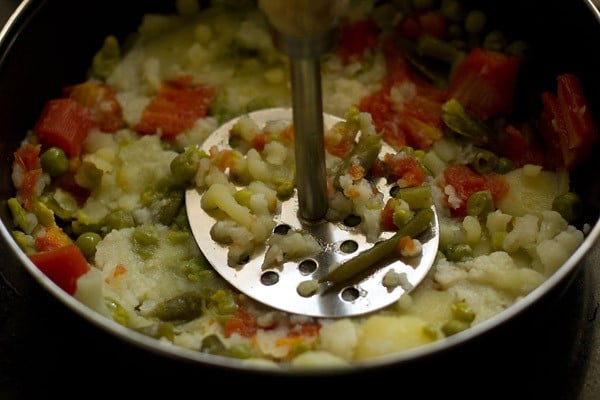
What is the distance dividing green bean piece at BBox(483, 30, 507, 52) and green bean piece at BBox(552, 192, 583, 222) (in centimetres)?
38

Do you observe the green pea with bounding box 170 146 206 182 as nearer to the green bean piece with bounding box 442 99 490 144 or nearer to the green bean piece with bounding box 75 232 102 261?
the green bean piece with bounding box 75 232 102 261

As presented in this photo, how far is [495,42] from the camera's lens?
1.69 meters

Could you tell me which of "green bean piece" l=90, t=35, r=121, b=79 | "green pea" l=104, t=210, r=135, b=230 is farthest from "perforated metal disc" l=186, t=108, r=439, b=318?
"green bean piece" l=90, t=35, r=121, b=79

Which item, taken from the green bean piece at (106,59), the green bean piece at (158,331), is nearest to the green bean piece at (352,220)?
the green bean piece at (158,331)

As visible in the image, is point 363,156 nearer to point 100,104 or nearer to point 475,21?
point 475,21

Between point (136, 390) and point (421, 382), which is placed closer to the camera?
point (421, 382)

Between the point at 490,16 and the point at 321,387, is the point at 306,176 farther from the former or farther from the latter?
the point at 490,16

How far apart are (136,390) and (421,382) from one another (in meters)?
0.44

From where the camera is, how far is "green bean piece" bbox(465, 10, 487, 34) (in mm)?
1717

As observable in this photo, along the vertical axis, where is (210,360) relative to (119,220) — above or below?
above

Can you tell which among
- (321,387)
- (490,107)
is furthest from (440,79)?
(321,387)

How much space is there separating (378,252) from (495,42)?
0.57 metres

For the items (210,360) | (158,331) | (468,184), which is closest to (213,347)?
(158,331)

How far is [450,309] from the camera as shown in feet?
4.33
